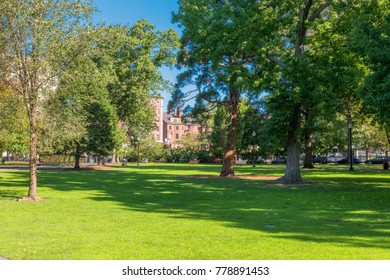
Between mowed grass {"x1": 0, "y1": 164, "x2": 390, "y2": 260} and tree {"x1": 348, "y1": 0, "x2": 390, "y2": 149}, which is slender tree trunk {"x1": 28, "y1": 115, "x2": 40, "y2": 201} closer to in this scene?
mowed grass {"x1": 0, "y1": 164, "x2": 390, "y2": 260}

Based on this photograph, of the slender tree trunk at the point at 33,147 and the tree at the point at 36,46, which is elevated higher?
the tree at the point at 36,46

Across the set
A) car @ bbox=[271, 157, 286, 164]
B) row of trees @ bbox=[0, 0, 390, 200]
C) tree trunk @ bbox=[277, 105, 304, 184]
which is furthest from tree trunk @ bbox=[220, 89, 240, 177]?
car @ bbox=[271, 157, 286, 164]

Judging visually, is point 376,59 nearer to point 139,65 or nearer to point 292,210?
point 292,210

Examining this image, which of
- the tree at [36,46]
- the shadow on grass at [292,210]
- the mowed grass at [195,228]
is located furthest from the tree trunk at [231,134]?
the tree at [36,46]

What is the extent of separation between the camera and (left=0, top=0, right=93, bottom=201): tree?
18.1 metres

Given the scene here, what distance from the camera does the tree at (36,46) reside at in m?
18.1

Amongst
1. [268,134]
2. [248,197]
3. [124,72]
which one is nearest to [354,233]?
[248,197]

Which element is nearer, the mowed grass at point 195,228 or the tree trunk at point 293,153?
the mowed grass at point 195,228

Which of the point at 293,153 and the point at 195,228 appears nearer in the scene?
the point at 195,228

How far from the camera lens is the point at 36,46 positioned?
18.2 m

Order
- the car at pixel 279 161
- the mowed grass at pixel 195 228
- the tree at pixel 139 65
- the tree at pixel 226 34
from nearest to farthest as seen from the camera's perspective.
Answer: the mowed grass at pixel 195 228, the tree at pixel 226 34, the tree at pixel 139 65, the car at pixel 279 161

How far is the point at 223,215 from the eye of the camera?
14.4 m

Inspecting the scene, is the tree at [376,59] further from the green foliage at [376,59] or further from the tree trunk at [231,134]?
the tree trunk at [231,134]

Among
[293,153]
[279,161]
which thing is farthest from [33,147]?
[279,161]
